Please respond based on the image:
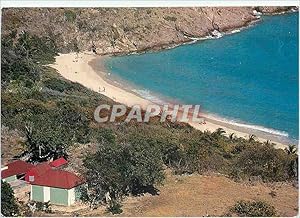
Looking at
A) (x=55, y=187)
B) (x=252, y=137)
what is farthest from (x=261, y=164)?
(x=55, y=187)

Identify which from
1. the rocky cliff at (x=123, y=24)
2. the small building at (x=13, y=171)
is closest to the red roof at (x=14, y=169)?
the small building at (x=13, y=171)

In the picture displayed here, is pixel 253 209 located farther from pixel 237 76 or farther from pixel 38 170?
pixel 38 170

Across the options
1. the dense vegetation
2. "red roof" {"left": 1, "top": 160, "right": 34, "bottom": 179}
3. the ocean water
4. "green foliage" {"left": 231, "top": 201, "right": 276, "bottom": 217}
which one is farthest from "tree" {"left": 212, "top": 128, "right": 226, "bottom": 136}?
"red roof" {"left": 1, "top": 160, "right": 34, "bottom": 179}

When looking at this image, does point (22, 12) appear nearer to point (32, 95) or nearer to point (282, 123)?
point (32, 95)

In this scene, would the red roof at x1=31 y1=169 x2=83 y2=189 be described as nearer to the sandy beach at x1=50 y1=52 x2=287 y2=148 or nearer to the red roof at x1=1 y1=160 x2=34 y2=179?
the red roof at x1=1 y1=160 x2=34 y2=179

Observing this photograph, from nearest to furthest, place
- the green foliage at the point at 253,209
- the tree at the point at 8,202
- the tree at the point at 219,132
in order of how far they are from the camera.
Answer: the tree at the point at 8,202
the green foliage at the point at 253,209
the tree at the point at 219,132

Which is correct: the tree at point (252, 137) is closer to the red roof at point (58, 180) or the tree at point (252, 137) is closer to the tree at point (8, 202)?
the red roof at point (58, 180)
